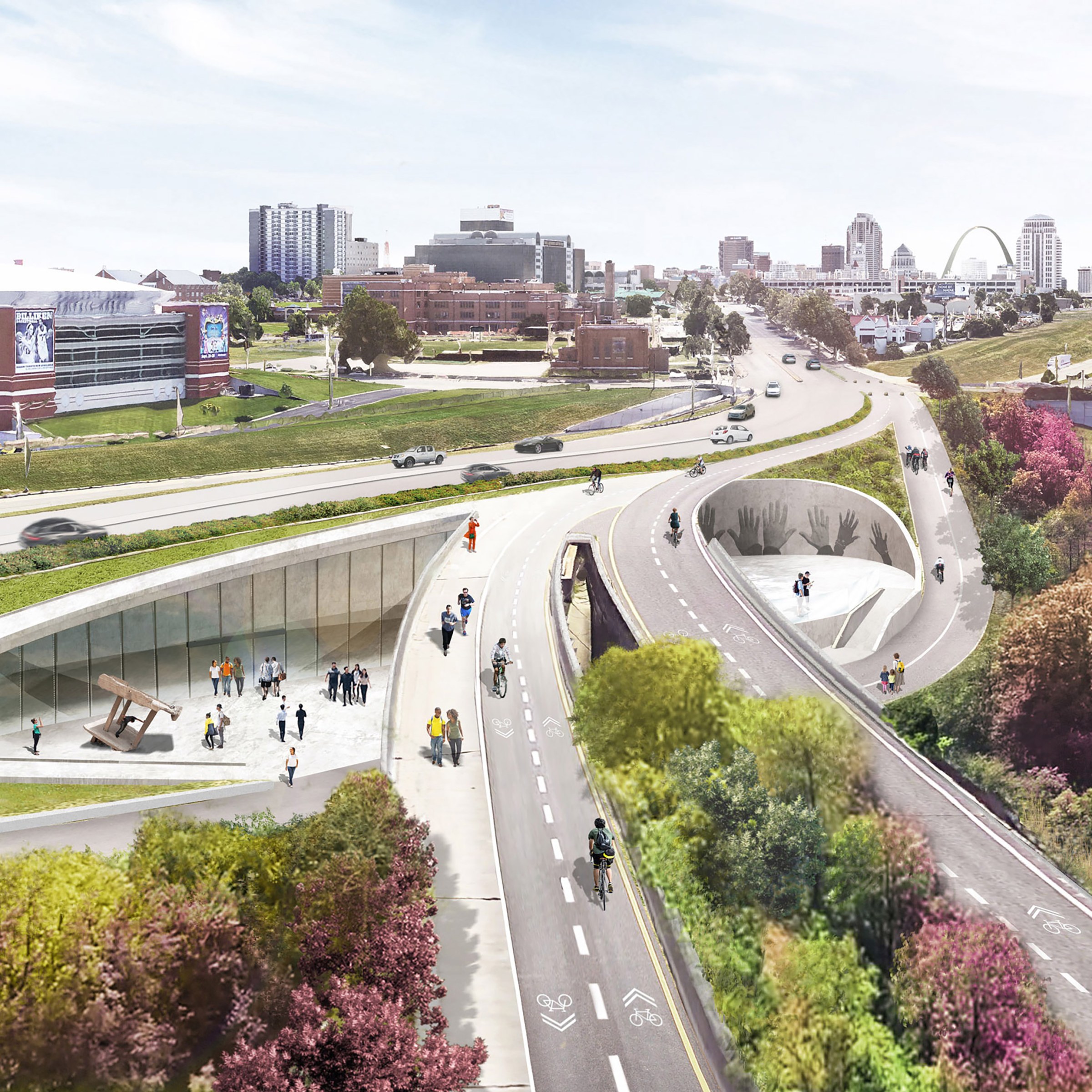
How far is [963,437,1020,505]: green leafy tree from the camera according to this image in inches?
2958

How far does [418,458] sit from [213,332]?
5281 centimetres

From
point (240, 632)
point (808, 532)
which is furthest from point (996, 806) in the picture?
point (808, 532)

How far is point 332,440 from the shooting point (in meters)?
98.9

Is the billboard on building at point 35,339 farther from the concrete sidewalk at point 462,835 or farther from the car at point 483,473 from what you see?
the concrete sidewalk at point 462,835

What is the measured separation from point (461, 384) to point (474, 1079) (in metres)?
130

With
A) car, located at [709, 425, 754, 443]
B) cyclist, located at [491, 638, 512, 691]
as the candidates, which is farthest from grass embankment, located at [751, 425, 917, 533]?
cyclist, located at [491, 638, 512, 691]

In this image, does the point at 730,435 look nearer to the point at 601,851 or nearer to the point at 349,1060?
the point at 601,851

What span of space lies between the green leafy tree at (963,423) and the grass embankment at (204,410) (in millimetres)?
66553

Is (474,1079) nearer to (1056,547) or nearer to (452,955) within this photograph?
(452,955)

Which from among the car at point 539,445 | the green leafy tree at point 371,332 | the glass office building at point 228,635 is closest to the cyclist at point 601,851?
the glass office building at point 228,635

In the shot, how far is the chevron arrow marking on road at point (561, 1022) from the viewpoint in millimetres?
21109

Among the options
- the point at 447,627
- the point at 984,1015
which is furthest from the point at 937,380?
the point at 984,1015

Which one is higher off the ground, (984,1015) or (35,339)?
(35,339)

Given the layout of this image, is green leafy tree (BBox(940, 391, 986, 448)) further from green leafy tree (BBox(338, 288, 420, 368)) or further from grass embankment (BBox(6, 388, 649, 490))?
green leafy tree (BBox(338, 288, 420, 368))
